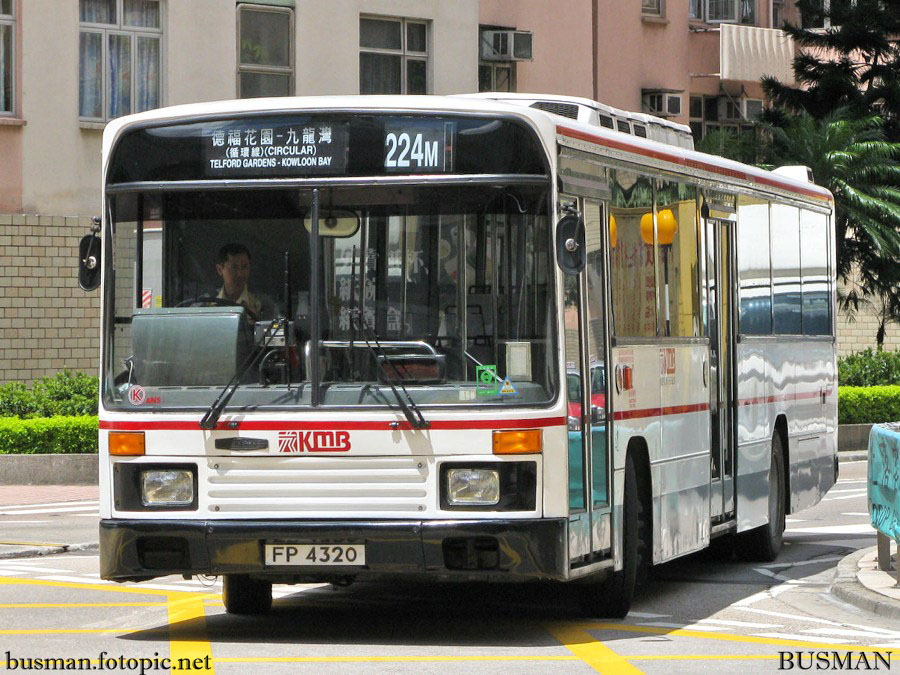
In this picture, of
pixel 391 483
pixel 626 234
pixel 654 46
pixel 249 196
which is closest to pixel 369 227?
→ pixel 249 196

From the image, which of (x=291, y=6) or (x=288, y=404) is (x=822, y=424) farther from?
(x=291, y=6)

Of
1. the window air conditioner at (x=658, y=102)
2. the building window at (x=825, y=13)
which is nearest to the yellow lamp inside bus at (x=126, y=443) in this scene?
the window air conditioner at (x=658, y=102)

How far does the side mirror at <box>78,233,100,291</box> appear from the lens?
11203mm

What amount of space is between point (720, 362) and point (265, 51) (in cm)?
1816

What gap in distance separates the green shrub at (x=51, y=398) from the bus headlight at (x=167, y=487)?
51.4 feet

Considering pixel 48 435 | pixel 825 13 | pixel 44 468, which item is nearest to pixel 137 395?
pixel 44 468

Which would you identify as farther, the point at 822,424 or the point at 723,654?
the point at 822,424

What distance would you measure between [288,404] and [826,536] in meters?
9.22

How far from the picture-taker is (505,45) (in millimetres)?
35500

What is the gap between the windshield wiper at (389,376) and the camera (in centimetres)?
1047

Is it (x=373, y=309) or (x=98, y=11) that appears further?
(x=98, y=11)

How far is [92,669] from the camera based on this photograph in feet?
31.9

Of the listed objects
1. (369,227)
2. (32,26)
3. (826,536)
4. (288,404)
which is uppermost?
(32,26)

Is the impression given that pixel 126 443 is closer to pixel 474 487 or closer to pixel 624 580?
pixel 474 487
